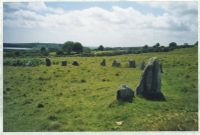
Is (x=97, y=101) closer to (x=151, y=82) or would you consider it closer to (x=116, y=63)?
(x=151, y=82)

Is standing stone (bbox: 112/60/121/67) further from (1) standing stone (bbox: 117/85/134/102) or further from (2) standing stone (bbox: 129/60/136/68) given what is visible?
(1) standing stone (bbox: 117/85/134/102)

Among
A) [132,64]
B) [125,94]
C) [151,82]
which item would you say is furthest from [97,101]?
[132,64]

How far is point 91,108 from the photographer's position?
14.6 metres

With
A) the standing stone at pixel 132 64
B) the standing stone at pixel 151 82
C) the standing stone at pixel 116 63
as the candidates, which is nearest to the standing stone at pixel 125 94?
the standing stone at pixel 151 82

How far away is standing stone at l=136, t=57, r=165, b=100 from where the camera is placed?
49.3 ft

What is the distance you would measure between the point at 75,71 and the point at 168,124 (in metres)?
5.03

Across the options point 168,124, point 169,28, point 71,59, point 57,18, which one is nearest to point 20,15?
point 57,18

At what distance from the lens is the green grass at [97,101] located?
1395 centimetres

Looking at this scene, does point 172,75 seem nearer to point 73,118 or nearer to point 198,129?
point 198,129

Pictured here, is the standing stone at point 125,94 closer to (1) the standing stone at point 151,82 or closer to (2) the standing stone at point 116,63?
(1) the standing stone at point 151,82

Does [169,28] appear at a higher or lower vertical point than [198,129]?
higher

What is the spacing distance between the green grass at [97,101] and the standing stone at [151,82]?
237mm

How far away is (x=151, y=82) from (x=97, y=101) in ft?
6.22

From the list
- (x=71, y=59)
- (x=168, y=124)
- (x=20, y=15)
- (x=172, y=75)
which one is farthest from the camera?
(x=71, y=59)
